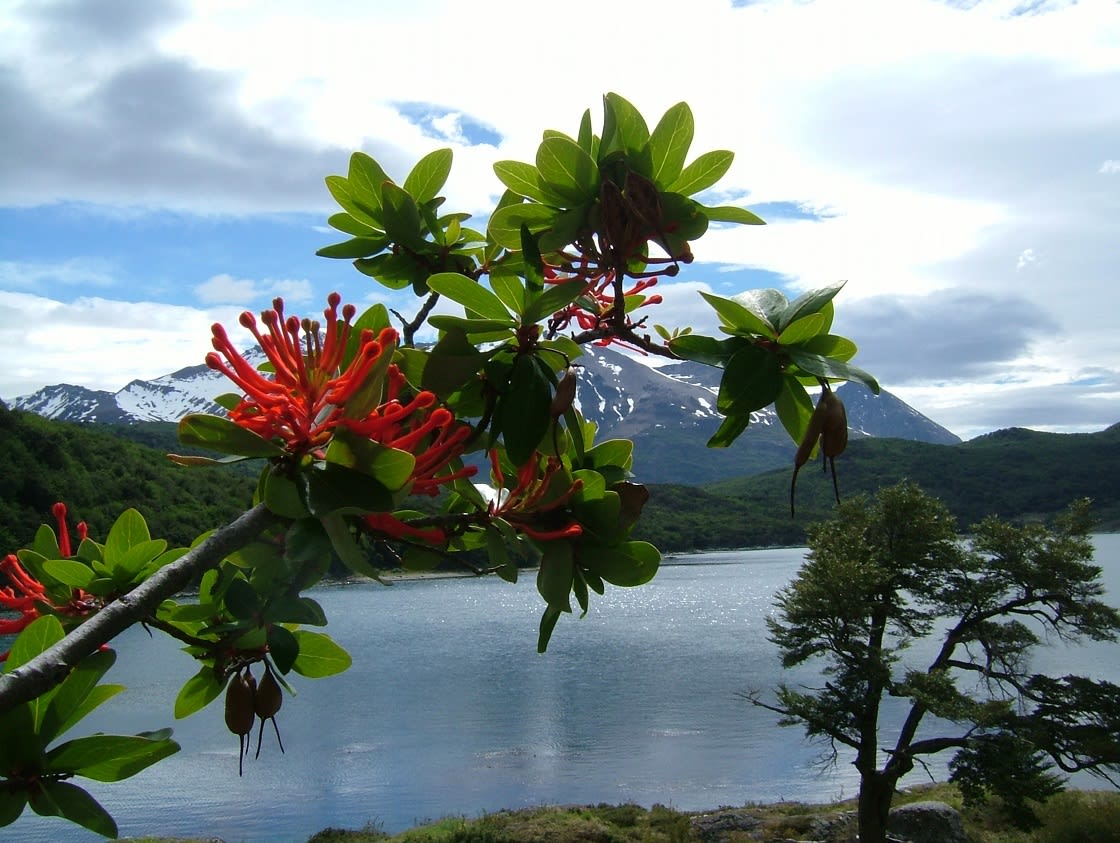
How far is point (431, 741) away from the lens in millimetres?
28656

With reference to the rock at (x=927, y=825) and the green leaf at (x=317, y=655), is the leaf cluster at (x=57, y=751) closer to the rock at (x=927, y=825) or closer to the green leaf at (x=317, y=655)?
the green leaf at (x=317, y=655)

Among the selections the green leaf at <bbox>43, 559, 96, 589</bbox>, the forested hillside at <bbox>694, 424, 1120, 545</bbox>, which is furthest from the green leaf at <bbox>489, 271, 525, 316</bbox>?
the forested hillside at <bbox>694, 424, 1120, 545</bbox>

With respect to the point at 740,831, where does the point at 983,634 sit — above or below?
above

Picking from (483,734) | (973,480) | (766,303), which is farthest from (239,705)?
(973,480)

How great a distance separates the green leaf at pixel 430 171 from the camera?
3.98 ft

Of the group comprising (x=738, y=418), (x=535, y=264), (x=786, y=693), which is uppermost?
(x=535, y=264)

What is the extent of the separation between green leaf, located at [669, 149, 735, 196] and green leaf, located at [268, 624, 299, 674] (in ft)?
2.09

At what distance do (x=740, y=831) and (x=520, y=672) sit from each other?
19.5m

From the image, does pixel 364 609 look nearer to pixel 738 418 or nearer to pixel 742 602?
pixel 742 602

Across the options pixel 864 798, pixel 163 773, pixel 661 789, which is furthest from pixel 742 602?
pixel 864 798

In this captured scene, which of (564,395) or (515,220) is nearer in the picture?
(564,395)

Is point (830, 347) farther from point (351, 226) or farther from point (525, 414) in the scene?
point (351, 226)

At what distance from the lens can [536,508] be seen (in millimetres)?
973

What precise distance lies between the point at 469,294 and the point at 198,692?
610mm
